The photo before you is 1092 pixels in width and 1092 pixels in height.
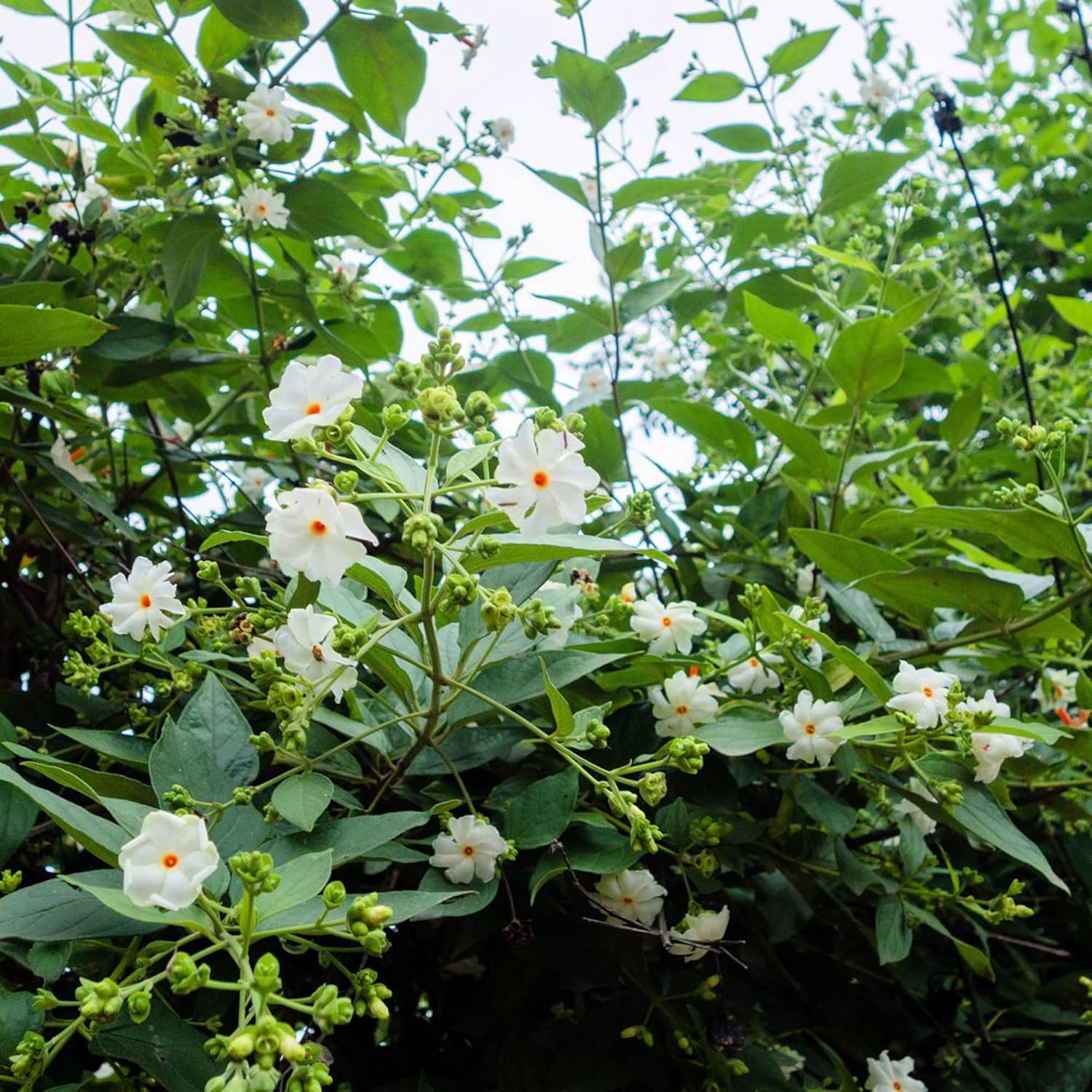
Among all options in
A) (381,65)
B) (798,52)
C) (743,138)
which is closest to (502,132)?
(381,65)

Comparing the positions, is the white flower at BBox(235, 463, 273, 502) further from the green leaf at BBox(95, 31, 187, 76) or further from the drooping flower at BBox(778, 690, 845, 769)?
the drooping flower at BBox(778, 690, 845, 769)

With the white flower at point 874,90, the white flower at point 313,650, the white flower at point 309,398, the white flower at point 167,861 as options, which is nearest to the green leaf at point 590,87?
the white flower at point 874,90

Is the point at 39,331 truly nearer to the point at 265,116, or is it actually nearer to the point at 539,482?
the point at 265,116

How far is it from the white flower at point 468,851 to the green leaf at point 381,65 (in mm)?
1005

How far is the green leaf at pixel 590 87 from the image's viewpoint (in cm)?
156

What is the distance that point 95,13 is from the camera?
1.55 meters

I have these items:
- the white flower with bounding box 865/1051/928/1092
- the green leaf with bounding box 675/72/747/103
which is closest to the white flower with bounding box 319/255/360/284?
the green leaf with bounding box 675/72/747/103

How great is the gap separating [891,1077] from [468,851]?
587 mm

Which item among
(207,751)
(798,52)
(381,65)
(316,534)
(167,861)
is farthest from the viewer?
(798,52)

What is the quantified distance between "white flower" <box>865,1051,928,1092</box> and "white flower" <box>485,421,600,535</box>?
2.43 feet

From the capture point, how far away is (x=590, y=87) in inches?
62.2

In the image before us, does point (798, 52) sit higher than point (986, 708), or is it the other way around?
point (798, 52)

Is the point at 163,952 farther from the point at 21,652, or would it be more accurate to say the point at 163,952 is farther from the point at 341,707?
the point at 21,652

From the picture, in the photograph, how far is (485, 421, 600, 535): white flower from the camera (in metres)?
0.79
